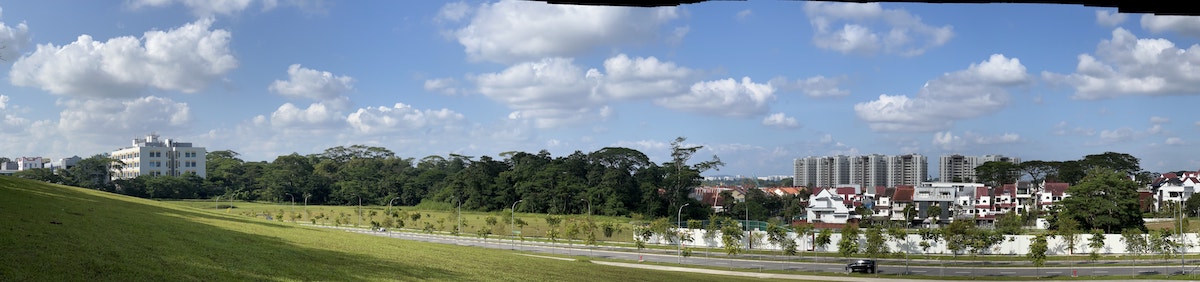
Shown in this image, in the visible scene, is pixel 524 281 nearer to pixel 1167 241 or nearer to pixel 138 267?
pixel 138 267

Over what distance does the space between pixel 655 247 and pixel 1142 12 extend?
188 ft

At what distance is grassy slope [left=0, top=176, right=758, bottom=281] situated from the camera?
1397cm

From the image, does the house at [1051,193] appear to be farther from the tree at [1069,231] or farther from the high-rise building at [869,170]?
the high-rise building at [869,170]

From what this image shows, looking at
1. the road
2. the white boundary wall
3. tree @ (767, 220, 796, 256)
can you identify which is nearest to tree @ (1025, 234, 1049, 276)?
the road

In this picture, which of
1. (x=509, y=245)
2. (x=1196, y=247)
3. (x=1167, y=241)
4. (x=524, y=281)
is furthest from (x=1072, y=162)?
(x=524, y=281)

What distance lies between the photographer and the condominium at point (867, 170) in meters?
158

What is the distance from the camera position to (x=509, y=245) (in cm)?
5928

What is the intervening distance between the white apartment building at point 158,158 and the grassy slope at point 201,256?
102931 mm

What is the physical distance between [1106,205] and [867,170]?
107 metres

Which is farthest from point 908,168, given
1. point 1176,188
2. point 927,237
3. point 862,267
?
point 862,267

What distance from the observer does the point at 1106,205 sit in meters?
62.7

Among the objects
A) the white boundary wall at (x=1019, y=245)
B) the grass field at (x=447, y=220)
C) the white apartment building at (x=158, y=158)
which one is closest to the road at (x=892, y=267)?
the white boundary wall at (x=1019, y=245)

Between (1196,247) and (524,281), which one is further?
(1196,247)

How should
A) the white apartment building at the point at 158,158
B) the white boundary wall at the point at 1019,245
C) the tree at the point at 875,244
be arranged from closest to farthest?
1. the tree at the point at 875,244
2. the white boundary wall at the point at 1019,245
3. the white apartment building at the point at 158,158
